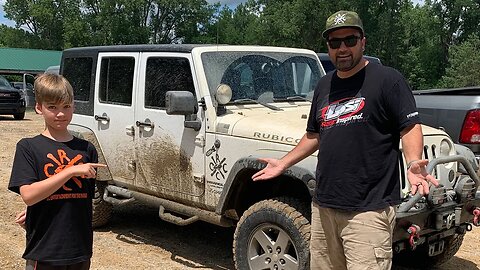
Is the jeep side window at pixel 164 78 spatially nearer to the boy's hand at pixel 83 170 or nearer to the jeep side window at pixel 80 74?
the jeep side window at pixel 80 74

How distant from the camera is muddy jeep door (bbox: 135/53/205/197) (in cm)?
492

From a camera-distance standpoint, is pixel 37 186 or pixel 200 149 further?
pixel 200 149

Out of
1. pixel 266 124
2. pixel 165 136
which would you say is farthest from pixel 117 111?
pixel 266 124

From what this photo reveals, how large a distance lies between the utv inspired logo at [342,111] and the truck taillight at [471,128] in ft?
9.94

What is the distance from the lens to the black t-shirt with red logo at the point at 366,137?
2.84m

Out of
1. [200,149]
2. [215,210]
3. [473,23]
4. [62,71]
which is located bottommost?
[215,210]

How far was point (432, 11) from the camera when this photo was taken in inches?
2142

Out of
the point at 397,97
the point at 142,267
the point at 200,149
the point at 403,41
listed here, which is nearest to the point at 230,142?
the point at 200,149

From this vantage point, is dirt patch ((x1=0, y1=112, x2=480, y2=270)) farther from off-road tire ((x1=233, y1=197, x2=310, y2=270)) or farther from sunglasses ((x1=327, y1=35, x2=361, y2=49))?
sunglasses ((x1=327, y1=35, x2=361, y2=49))

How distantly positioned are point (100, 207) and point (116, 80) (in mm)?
1404

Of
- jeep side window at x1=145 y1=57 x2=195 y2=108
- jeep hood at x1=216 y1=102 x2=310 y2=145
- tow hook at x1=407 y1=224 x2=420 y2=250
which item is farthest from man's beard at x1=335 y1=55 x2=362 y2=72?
jeep side window at x1=145 y1=57 x2=195 y2=108

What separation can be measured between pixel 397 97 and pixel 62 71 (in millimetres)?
4758

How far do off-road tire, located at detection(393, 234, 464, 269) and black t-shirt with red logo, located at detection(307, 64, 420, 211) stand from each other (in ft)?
7.42

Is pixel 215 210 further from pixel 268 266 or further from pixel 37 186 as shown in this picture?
pixel 37 186
